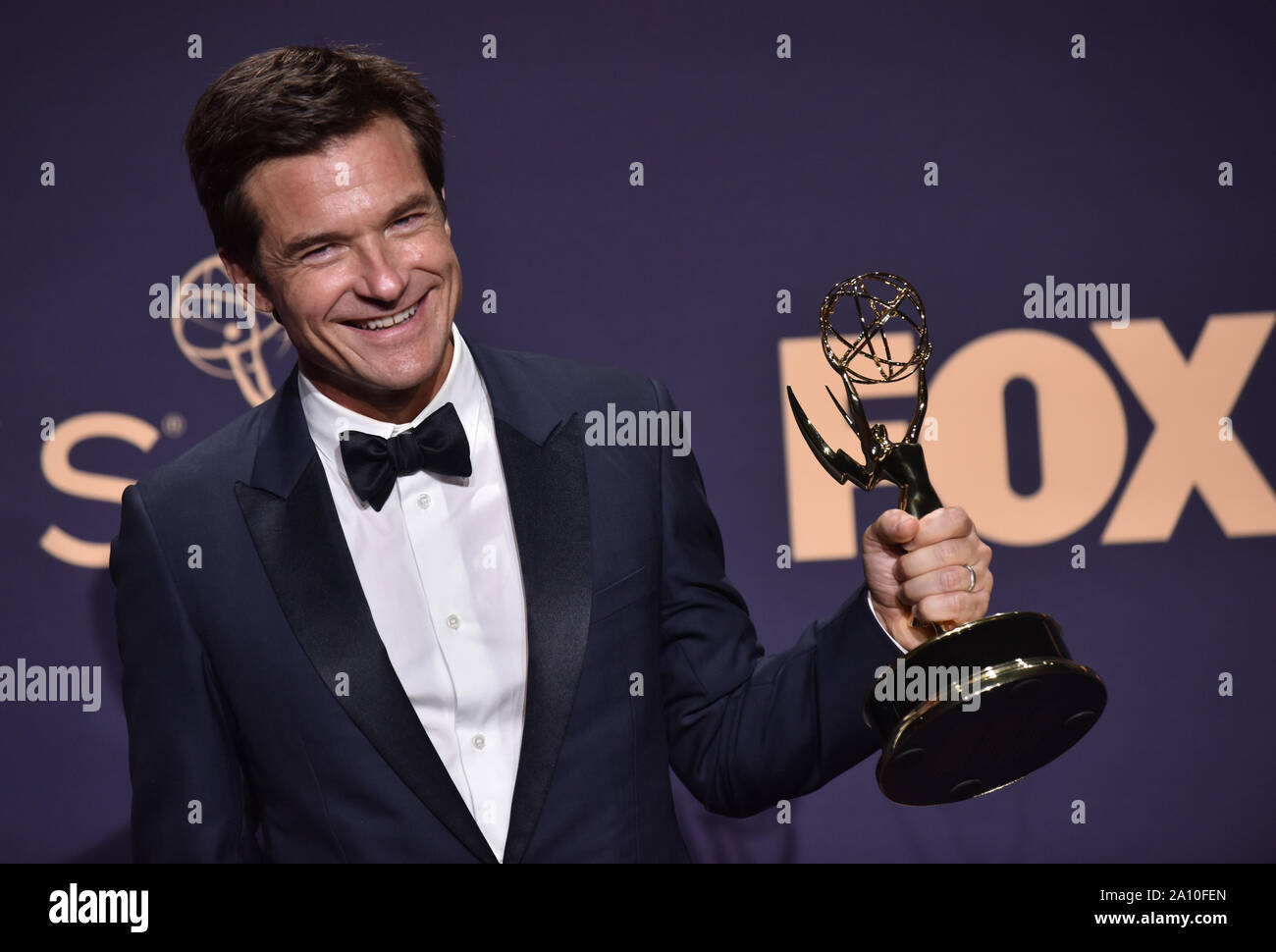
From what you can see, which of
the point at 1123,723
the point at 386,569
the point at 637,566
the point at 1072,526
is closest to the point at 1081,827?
the point at 1123,723

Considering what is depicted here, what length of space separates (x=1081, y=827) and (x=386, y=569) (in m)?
2.40

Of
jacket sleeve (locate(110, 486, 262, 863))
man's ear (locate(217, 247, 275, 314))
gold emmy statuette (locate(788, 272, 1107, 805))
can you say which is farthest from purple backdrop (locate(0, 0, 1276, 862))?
gold emmy statuette (locate(788, 272, 1107, 805))

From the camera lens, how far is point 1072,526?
10.5 ft

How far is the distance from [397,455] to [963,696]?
0.84 metres

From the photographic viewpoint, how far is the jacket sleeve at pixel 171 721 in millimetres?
1633

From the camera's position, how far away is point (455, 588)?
1.68m

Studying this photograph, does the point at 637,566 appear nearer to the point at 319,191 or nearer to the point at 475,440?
the point at 475,440

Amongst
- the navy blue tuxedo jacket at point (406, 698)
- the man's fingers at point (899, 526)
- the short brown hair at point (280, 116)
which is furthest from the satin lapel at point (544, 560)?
the man's fingers at point (899, 526)

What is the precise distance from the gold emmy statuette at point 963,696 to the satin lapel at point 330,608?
563 mm

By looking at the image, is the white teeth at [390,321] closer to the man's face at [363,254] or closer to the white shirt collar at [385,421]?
the man's face at [363,254]

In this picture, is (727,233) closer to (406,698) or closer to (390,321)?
(390,321)

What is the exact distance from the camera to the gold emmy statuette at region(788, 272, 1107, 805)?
125cm

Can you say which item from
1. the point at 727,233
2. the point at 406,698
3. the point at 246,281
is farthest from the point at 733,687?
the point at 727,233

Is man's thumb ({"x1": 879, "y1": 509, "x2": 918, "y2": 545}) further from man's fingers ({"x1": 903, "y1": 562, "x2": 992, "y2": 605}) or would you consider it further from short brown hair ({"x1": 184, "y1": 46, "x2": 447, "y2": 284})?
short brown hair ({"x1": 184, "y1": 46, "x2": 447, "y2": 284})
